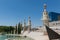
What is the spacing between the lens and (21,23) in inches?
2015

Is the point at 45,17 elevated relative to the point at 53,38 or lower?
elevated

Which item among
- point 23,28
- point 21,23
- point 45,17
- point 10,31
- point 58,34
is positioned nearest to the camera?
point 58,34

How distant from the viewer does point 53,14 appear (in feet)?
194

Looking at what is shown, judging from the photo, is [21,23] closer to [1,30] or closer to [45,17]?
[1,30]

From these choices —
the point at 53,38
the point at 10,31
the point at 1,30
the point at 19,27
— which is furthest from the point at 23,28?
the point at 53,38

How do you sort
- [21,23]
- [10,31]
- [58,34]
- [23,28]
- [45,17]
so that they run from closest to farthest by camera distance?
1. [58,34]
2. [45,17]
3. [23,28]
4. [21,23]
5. [10,31]

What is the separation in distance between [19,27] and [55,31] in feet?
128

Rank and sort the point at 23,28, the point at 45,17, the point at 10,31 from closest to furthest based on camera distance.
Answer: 1. the point at 45,17
2. the point at 23,28
3. the point at 10,31

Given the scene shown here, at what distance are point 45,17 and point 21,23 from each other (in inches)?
1233

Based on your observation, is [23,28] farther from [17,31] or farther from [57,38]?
[57,38]

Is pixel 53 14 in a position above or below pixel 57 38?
above

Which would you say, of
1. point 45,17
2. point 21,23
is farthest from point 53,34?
point 21,23

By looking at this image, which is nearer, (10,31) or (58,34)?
(58,34)

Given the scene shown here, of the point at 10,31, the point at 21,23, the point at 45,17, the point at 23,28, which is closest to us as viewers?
the point at 45,17
